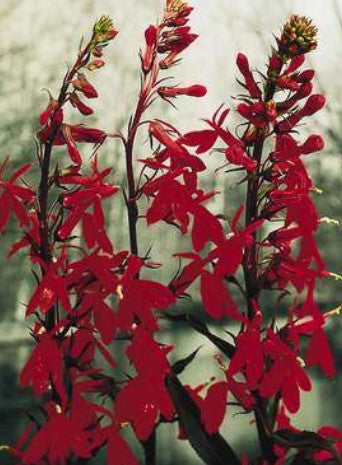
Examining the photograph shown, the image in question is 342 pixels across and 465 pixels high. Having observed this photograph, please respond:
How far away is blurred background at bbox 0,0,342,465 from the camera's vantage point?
4.74ft

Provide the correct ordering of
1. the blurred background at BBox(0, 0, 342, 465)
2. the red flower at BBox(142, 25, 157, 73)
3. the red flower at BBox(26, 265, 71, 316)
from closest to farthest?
the red flower at BBox(26, 265, 71, 316)
the red flower at BBox(142, 25, 157, 73)
the blurred background at BBox(0, 0, 342, 465)

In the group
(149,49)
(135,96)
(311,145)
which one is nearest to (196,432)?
(311,145)

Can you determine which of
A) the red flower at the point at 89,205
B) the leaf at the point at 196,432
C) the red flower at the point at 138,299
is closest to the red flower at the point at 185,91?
the red flower at the point at 89,205

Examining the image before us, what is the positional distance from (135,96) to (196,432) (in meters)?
0.73

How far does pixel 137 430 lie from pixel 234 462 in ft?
0.55

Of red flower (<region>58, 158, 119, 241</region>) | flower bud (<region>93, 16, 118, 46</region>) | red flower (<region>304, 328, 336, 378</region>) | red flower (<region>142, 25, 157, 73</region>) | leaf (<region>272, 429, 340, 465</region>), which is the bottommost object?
leaf (<region>272, 429, 340, 465</region>)

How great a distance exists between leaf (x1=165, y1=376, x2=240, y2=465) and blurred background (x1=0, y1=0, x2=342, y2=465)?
1.70ft

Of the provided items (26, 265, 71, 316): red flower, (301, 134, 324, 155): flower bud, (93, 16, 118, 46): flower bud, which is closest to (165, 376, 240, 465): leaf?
(26, 265, 71, 316): red flower

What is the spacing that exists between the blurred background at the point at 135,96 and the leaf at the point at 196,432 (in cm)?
52

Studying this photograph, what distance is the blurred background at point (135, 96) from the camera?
4.74 ft

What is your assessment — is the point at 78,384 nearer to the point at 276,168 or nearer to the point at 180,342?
the point at 276,168

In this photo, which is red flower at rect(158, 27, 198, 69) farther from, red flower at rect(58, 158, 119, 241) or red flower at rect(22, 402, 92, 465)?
red flower at rect(22, 402, 92, 465)

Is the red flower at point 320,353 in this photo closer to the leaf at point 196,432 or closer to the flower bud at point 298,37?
the leaf at point 196,432

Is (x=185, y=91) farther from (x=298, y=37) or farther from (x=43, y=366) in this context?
(x=43, y=366)
